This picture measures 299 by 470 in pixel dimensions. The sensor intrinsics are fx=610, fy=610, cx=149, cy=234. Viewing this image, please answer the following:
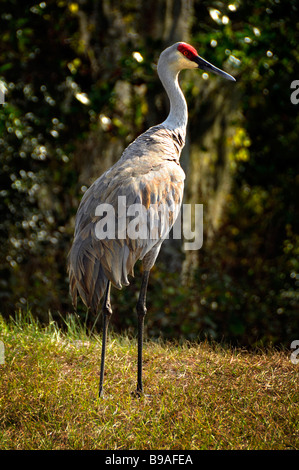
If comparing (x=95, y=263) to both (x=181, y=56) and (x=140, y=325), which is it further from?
(x=181, y=56)

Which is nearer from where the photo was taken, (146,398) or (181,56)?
(146,398)

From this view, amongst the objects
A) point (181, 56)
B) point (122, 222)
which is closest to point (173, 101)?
point (181, 56)

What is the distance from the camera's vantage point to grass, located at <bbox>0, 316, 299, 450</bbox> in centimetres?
348

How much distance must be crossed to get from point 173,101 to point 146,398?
91.1 inches

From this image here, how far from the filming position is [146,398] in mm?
4004

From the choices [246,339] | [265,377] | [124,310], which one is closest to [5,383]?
[265,377]

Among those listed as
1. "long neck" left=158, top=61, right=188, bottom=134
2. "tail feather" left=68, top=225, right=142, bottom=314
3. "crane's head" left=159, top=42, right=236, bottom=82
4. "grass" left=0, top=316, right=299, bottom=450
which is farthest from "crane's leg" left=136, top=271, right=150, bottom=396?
"crane's head" left=159, top=42, right=236, bottom=82

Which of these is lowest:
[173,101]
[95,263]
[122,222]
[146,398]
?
[146,398]

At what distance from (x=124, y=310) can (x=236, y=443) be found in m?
3.19

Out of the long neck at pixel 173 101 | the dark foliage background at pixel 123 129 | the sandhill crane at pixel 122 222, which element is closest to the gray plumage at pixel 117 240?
the sandhill crane at pixel 122 222

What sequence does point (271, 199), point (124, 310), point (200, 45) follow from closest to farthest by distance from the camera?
point (124, 310) < point (200, 45) < point (271, 199)

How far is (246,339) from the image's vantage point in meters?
7.09

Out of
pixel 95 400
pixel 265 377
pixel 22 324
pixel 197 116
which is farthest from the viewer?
pixel 197 116
